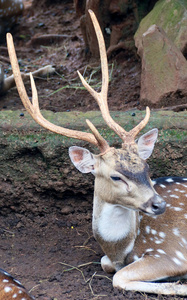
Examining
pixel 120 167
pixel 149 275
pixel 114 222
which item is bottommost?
pixel 149 275

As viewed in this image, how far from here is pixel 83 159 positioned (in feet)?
10.6

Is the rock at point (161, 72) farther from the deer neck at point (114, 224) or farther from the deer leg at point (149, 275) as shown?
the deer leg at point (149, 275)

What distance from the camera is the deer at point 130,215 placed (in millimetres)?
3002

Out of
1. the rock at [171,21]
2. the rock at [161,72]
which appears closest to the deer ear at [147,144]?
the rock at [161,72]

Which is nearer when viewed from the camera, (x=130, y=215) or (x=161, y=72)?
(x=130, y=215)

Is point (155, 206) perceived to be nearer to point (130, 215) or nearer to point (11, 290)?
point (130, 215)

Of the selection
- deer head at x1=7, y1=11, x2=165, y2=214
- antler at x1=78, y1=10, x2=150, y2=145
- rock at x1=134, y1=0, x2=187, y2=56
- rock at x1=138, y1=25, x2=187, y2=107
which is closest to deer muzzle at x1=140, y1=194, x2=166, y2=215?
deer head at x1=7, y1=11, x2=165, y2=214

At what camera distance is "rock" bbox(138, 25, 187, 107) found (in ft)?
15.5

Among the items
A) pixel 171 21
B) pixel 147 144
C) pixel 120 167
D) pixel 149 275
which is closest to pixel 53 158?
pixel 147 144

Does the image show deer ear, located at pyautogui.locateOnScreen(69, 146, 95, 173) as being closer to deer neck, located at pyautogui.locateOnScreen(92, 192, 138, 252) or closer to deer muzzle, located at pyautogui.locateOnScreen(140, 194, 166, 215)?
deer neck, located at pyautogui.locateOnScreen(92, 192, 138, 252)

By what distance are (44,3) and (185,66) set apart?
4.82m

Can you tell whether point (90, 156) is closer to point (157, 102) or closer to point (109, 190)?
point (109, 190)

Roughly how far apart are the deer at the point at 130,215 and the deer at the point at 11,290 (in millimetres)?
673

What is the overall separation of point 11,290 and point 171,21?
3.65 m
